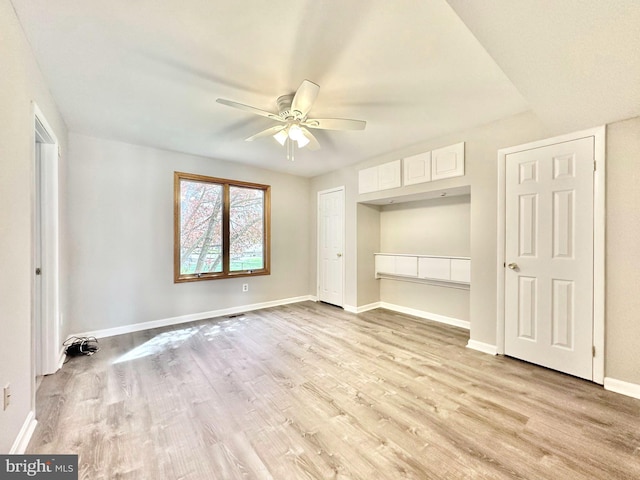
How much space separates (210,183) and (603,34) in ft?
13.9

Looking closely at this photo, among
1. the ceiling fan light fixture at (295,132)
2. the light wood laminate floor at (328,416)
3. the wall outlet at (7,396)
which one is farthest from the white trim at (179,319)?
the ceiling fan light fixture at (295,132)

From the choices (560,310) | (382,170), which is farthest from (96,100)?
(560,310)

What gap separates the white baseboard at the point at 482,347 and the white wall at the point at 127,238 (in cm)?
338

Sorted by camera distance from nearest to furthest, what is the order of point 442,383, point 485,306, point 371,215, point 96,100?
point 442,383 < point 96,100 < point 485,306 < point 371,215

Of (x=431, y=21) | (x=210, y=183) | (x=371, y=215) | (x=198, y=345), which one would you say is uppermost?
(x=431, y=21)

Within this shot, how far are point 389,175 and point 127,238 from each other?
369cm

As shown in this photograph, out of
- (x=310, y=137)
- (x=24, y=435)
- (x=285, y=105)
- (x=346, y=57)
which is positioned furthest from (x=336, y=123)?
(x=24, y=435)

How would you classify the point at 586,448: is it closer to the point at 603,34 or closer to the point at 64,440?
the point at 603,34

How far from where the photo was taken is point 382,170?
393 centimetres

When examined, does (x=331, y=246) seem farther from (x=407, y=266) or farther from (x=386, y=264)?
(x=407, y=266)

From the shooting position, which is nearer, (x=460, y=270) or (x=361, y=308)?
(x=460, y=270)

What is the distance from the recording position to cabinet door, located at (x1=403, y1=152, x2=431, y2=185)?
3377mm

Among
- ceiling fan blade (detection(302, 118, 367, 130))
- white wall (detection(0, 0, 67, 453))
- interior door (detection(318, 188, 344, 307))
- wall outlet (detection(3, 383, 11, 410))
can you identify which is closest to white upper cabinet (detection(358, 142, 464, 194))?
interior door (detection(318, 188, 344, 307))

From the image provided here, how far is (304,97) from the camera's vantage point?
193 centimetres
